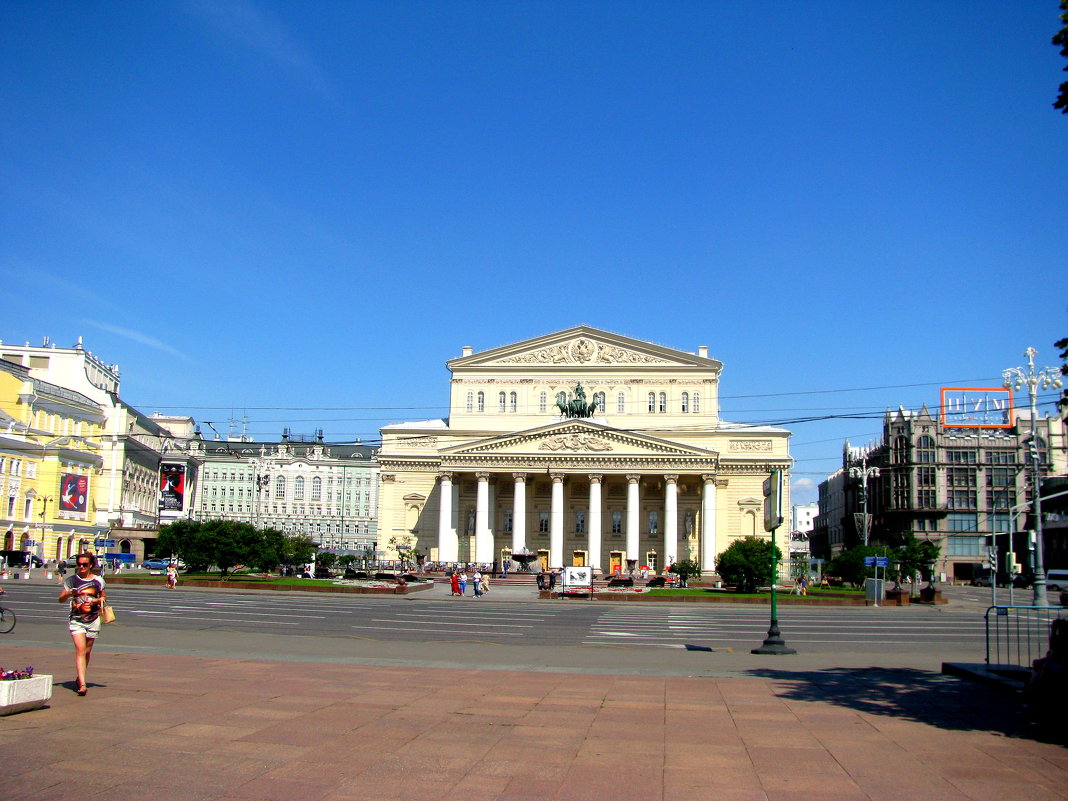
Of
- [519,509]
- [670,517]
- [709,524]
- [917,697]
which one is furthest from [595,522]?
[917,697]

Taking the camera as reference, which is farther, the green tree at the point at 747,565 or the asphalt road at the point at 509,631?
the green tree at the point at 747,565

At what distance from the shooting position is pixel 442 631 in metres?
28.6

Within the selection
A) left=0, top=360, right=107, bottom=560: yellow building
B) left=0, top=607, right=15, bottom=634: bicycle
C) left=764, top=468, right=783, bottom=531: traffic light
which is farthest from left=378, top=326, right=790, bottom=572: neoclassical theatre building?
left=0, top=607, right=15, bottom=634: bicycle

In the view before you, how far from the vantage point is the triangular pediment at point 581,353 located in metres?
89.3

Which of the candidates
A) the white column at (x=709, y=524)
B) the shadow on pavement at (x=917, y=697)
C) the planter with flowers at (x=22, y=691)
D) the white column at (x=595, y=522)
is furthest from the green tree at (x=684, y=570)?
the planter with flowers at (x=22, y=691)

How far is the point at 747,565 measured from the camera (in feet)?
192

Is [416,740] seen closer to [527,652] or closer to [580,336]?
[527,652]

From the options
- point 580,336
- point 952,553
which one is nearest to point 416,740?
point 580,336

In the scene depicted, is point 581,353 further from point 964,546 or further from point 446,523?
point 964,546

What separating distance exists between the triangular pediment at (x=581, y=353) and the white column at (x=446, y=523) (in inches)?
499

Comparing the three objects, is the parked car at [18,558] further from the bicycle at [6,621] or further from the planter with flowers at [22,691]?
the planter with flowers at [22,691]

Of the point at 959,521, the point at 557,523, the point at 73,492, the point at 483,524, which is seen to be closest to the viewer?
the point at 73,492

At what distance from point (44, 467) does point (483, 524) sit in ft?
124

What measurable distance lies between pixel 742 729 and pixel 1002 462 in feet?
363
